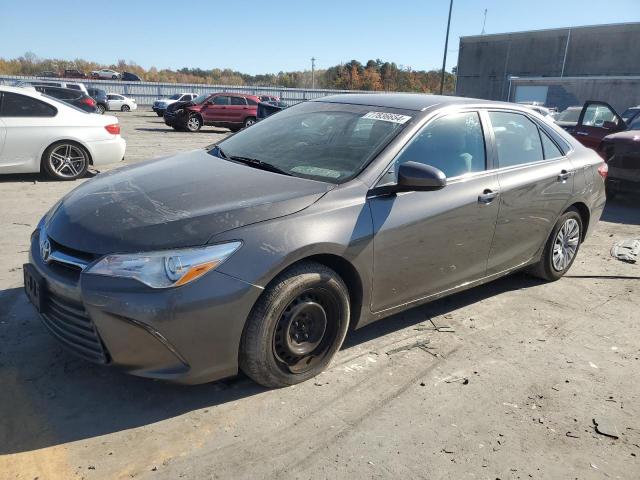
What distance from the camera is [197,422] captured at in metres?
2.73

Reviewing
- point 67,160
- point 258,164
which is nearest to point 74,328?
point 258,164

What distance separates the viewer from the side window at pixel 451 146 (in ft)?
11.6

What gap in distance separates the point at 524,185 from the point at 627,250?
297cm

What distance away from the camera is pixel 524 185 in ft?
13.7

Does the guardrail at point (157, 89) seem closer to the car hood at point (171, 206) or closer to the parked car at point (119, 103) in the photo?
the parked car at point (119, 103)

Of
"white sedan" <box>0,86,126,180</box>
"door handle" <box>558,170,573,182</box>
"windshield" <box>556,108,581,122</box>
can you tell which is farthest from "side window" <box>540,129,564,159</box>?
"windshield" <box>556,108,581,122</box>

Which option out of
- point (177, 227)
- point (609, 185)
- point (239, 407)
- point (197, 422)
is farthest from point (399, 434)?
point (609, 185)

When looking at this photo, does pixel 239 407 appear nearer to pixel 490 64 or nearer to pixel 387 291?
pixel 387 291

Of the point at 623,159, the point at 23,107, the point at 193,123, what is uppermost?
the point at 23,107

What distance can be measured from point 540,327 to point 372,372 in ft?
5.17

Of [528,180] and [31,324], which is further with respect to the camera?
[528,180]

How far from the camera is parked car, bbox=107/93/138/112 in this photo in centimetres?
3478

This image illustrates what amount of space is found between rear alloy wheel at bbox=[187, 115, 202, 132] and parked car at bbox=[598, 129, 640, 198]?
1613 centimetres

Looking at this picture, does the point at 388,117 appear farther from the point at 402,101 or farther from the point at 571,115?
the point at 571,115
